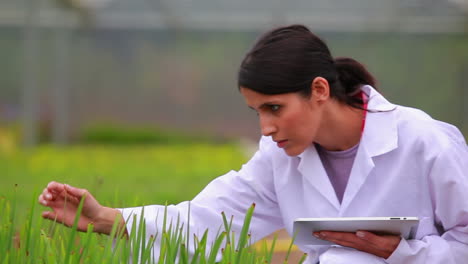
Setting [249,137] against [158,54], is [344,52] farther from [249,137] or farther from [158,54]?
[158,54]

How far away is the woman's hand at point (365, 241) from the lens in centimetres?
280

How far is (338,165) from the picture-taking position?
123 inches

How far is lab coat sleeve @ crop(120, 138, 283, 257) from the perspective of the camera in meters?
3.12

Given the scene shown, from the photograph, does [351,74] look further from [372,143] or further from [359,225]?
[359,225]

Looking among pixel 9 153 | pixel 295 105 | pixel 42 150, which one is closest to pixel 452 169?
pixel 295 105

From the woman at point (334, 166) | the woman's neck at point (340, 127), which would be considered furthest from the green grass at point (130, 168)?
the woman's neck at point (340, 127)

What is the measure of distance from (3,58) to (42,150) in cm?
240

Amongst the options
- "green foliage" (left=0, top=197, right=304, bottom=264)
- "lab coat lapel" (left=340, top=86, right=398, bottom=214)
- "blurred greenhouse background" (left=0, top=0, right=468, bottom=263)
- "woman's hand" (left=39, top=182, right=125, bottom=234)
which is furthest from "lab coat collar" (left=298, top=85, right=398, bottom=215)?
"blurred greenhouse background" (left=0, top=0, right=468, bottom=263)

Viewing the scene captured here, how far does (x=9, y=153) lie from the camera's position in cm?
1398

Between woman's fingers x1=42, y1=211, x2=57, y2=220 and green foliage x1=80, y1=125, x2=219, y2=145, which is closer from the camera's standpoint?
woman's fingers x1=42, y1=211, x2=57, y2=220

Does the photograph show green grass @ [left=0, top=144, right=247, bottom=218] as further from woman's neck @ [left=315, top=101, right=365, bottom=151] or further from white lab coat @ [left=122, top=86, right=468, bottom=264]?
woman's neck @ [left=315, top=101, right=365, bottom=151]

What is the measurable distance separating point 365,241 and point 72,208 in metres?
0.88

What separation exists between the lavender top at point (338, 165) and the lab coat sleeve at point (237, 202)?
185mm

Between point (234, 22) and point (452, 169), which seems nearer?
point (452, 169)
